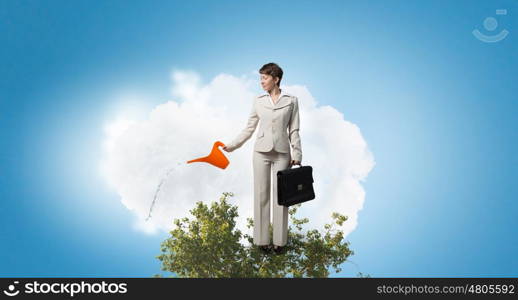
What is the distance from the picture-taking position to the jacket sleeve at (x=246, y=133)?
579 centimetres

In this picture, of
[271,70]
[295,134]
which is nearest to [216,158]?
[295,134]

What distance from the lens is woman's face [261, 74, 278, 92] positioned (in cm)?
558

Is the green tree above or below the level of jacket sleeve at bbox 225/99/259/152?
below

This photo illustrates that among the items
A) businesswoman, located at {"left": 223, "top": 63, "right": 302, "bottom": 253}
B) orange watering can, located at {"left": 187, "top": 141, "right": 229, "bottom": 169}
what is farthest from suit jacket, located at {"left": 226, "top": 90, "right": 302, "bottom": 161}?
orange watering can, located at {"left": 187, "top": 141, "right": 229, "bottom": 169}

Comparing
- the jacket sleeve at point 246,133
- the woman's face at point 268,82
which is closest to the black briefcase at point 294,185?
the jacket sleeve at point 246,133

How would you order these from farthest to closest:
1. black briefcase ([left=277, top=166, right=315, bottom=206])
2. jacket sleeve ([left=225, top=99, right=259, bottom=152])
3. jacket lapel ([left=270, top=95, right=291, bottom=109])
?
1. jacket sleeve ([left=225, top=99, right=259, bottom=152])
2. jacket lapel ([left=270, top=95, right=291, bottom=109])
3. black briefcase ([left=277, top=166, right=315, bottom=206])

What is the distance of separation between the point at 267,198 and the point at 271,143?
0.73 metres

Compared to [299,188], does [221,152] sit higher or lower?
higher

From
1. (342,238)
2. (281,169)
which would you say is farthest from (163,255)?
(342,238)

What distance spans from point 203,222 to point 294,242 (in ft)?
4.04

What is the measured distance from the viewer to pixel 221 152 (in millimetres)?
5844

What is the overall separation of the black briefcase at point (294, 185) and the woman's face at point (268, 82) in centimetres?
101

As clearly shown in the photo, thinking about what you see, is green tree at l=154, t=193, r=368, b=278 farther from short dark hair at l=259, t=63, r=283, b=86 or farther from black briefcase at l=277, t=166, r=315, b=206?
short dark hair at l=259, t=63, r=283, b=86

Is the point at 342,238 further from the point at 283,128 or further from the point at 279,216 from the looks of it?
the point at 283,128
